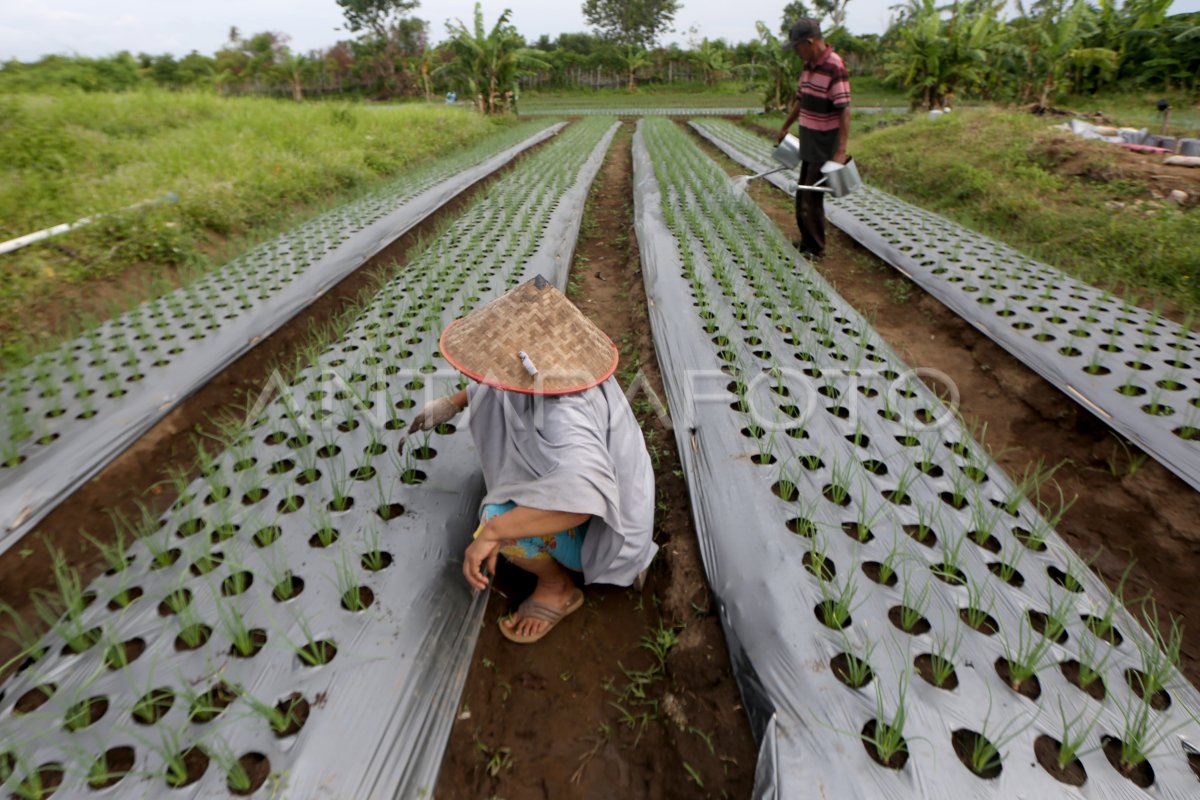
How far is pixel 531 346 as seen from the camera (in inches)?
54.4

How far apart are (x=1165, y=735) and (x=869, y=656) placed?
46cm

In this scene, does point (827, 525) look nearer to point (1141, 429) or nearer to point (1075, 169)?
point (1141, 429)

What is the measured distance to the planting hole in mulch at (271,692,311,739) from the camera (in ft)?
3.77

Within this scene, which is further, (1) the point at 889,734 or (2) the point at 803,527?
(2) the point at 803,527

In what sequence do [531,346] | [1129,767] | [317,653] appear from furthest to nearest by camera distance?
[531,346] < [317,653] < [1129,767]

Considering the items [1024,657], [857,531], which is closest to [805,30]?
[857,531]

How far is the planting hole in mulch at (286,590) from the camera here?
1425 mm

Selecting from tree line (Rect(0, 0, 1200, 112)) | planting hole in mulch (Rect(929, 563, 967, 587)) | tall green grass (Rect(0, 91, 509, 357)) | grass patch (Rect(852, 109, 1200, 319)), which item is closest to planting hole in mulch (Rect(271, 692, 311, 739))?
planting hole in mulch (Rect(929, 563, 967, 587))

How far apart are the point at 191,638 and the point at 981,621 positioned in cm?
167

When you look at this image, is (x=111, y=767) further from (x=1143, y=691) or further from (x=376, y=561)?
(x=1143, y=691)

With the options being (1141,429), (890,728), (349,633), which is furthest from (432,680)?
(1141,429)

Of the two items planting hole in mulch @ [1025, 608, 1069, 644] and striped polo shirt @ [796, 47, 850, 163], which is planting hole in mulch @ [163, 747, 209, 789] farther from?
striped polo shirt @ [796, 47, 850, 163]

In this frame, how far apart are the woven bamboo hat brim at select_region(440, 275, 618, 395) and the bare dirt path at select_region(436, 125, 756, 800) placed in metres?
0.67

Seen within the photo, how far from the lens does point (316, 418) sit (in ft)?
6.82
